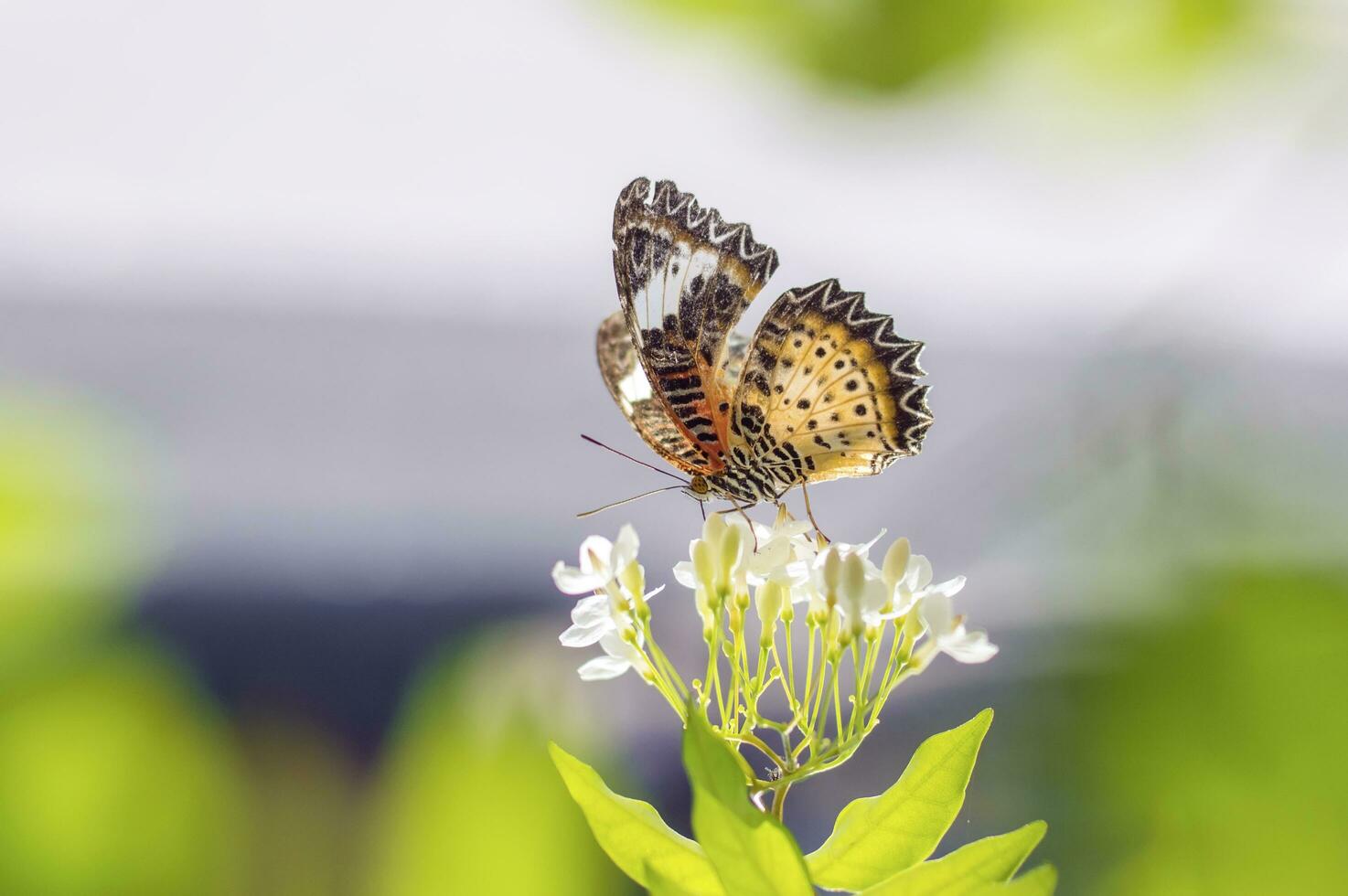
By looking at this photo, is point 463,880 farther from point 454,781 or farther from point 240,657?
point 240,657

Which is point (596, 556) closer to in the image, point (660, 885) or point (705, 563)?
point (705, 563)

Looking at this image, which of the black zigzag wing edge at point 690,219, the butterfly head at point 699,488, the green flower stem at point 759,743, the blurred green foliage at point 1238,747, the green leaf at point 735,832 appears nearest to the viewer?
the green leaf at point 735,832

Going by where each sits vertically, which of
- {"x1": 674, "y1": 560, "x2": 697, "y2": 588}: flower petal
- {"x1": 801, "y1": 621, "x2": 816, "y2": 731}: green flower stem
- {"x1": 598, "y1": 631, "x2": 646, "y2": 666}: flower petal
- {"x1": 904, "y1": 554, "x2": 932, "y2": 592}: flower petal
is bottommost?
{"x1": 801, "y1": 621, "x2": 816, "y2": 731}: green flower stem

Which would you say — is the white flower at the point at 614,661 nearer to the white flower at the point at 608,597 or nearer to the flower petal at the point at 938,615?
the white flower at the point at 608,597

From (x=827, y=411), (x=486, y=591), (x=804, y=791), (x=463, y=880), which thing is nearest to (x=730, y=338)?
(x=827, y=411)

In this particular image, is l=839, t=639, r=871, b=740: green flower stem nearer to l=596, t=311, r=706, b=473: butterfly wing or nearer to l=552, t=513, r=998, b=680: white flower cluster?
l=552, t=513, r=998, b=680: white flower cluster

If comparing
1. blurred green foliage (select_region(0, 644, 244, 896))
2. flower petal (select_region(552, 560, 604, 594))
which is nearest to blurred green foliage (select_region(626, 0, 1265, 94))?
flower petal (select_region(552, 560, 604, 594))

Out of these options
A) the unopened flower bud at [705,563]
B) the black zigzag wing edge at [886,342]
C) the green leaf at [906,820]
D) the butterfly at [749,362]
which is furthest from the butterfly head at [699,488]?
the green leaf at [906,820]
